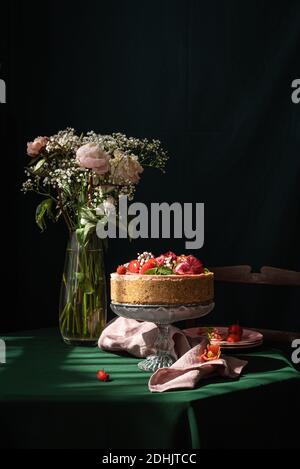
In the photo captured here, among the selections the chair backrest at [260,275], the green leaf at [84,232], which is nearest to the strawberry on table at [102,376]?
the green leaf at [84,232]

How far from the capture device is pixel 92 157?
220 cm

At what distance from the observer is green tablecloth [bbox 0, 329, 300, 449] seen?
1690 millimetres

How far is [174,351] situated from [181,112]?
146 cm

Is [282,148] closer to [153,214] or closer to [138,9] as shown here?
[153,214]

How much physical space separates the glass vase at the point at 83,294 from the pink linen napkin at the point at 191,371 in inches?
16.5

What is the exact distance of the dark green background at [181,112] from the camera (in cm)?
307

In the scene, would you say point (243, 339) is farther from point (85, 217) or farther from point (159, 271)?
point (85, 217)

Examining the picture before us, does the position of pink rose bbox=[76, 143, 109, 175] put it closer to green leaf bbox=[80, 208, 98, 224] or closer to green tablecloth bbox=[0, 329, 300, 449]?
green leaf bbox=[80, 208, 98, 224]

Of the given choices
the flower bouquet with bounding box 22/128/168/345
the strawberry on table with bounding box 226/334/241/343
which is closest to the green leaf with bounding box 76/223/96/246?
the flower bouquet with bounding box 22/128/168/345

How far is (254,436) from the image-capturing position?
1.87 meters

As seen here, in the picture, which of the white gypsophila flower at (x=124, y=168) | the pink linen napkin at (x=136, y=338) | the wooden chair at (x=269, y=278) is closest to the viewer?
the pink linen napkin at (x=136, y=338)

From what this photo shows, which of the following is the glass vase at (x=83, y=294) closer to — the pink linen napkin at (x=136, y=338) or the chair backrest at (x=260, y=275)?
the pink linen napkin at (x=136, y=338)
